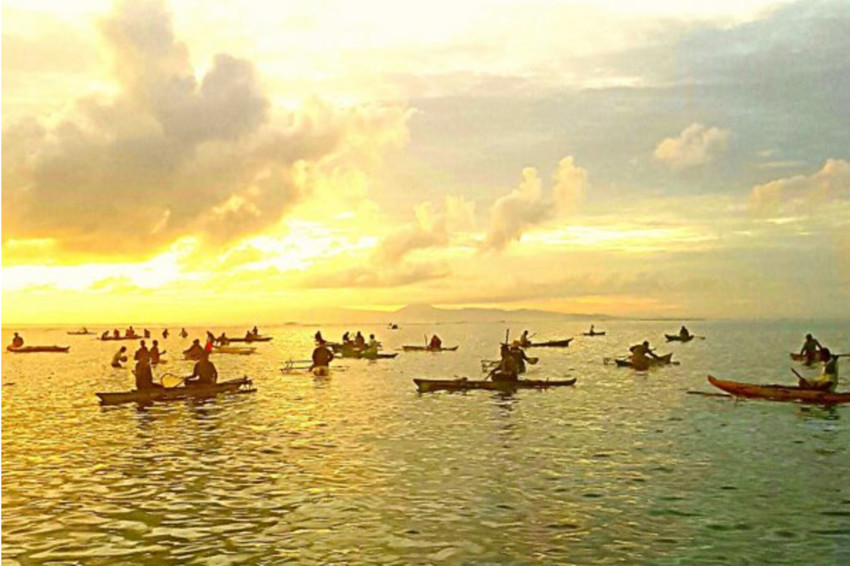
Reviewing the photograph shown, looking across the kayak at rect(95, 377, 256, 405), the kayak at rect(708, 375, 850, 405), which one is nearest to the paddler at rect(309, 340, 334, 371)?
the kayak at rect(95, 377, 256, 405)

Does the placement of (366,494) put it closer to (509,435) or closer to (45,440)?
(509,435)

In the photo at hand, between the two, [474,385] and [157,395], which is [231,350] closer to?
[157,395]

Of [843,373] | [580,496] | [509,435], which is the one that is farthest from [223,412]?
[843,373]

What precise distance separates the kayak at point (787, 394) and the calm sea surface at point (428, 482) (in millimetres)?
675

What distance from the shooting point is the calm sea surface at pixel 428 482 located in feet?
57.0

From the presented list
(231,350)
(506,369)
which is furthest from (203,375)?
(231,350)

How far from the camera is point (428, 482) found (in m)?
23.6

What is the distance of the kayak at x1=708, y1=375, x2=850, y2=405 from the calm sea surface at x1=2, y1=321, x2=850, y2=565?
0.68 meters

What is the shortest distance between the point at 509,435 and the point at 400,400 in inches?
548

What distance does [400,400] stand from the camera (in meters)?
45.9

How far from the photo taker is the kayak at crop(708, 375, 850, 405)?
1491 inches

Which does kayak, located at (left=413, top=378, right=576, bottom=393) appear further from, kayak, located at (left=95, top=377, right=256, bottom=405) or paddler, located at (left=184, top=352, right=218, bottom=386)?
kayak, located at (left=95, top=377, right=256, bottom=405)

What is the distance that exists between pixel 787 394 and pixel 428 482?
22451 millimetres

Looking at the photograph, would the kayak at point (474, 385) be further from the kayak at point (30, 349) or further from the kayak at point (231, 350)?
the kayak at point (30, 349)
